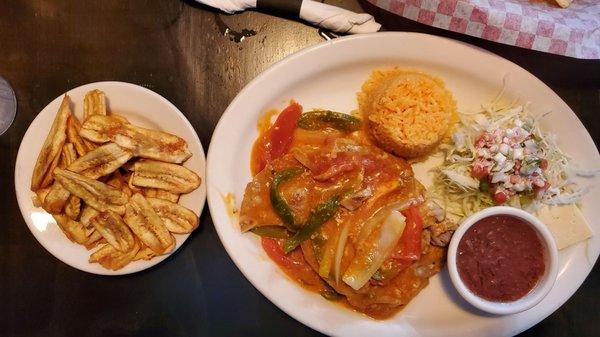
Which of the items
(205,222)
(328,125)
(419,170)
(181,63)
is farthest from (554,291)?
(181,63)

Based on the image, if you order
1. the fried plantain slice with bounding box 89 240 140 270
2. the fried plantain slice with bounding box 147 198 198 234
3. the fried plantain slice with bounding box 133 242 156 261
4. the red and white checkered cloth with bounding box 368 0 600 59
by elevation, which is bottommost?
the fried plantain slice with bounding box 89 240 140 270

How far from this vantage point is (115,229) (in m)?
2.61

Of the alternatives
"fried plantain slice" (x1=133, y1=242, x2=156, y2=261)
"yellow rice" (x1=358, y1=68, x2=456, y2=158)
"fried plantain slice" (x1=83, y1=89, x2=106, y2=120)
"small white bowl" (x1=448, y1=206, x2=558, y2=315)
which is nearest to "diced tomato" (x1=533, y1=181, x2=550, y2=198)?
"small white bowl" (x1=448, y1=206, x2=558, y2=315)

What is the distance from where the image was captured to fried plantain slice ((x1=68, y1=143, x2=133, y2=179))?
255 centimetres

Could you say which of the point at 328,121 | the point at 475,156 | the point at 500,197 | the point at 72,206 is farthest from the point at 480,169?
the point at 72,206

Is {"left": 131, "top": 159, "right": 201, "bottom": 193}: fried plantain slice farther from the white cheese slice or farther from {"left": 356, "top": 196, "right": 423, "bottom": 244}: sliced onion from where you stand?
the white cheese slice

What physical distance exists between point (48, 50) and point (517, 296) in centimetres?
288

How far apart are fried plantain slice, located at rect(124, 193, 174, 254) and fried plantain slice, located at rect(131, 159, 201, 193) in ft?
0.32

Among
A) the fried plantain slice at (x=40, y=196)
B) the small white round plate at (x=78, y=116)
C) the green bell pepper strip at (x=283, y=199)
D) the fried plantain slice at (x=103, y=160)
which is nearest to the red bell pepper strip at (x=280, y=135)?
the green bell pepper strip at (x=283, y=199)

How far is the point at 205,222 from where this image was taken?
2807 mm

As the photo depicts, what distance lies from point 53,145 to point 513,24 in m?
2.44

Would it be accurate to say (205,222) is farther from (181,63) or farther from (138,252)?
(181,63)

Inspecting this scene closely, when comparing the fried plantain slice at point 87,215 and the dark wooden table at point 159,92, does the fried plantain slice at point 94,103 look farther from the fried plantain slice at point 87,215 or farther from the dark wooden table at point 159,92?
the fried plantain slice at point 87,215

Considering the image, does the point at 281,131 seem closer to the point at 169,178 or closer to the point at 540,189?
the point at 169,178
